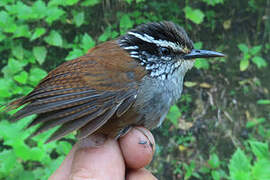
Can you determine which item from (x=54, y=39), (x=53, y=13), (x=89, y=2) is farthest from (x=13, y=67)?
(x=89, y=2)

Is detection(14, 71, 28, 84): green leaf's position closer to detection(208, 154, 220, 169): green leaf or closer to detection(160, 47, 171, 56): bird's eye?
detection(160, 47, 171, 56): bird's eye

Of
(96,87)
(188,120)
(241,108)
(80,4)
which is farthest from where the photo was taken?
(241,108)

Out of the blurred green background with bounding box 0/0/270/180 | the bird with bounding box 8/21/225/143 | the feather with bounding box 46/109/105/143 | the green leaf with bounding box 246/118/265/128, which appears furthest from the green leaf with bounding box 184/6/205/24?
the feather with bounding box 46/109/105/143

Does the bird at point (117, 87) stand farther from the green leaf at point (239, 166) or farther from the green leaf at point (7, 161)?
the green leaf at point (239, 166)

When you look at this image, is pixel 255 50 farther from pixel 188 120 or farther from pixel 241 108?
pixel 188 120

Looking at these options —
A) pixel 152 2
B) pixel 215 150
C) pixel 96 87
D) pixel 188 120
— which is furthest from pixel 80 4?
pixel 215 150

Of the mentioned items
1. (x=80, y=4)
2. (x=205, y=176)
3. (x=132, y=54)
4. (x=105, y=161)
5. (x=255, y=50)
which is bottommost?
(x=205, y=176)
